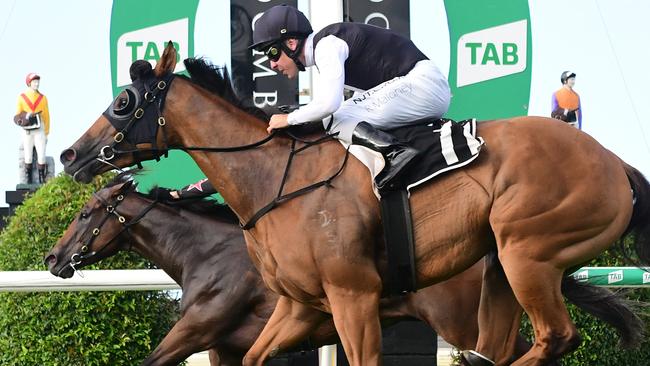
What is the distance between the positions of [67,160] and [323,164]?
113cm

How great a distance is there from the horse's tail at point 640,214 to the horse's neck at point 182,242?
223 cm

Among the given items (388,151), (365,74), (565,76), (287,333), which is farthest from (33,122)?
(388,151)

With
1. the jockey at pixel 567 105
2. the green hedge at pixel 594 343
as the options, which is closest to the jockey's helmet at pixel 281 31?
the green hedge at pixel 594 343

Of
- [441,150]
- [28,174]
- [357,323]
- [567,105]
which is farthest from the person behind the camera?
[28,174]

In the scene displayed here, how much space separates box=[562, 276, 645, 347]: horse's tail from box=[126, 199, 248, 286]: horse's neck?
179 centimetres

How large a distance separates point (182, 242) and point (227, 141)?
5.29 ft

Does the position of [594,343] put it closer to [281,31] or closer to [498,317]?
[498,317]

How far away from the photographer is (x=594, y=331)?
764 centimetres

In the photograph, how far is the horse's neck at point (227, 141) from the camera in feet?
17.8

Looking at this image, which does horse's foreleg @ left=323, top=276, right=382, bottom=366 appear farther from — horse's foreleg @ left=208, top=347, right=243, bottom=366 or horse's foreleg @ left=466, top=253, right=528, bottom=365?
horse's foreleg @ left=208, top=347, right=243, bottom=366

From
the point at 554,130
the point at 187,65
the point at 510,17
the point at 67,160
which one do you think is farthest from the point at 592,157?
the point at 510,17

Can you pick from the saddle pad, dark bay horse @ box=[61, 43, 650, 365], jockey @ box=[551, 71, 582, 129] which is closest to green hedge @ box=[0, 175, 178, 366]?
dark bay horse @ box=[61, 43, 650, 365]

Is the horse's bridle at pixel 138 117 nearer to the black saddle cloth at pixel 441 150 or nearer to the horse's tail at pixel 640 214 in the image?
the black saddle cloth at pixel 441 150

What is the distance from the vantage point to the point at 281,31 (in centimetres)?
535
